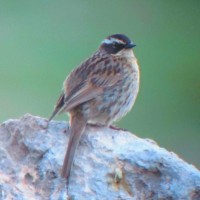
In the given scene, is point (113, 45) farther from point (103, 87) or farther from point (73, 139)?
point (73, 139)

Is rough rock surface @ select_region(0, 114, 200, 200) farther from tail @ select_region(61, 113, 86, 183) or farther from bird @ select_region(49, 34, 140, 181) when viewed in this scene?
bird @ select_region(49, 34, 140, 181)

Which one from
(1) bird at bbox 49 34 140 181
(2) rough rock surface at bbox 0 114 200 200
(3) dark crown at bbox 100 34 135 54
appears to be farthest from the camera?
(3) dark crown at bbox 100 34 135 54

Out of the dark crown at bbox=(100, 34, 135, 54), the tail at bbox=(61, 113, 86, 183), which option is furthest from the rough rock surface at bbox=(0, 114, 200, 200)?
the dark crown at bbox=(100, 34, 135, 54)

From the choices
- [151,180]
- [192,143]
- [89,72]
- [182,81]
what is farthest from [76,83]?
[182,81]

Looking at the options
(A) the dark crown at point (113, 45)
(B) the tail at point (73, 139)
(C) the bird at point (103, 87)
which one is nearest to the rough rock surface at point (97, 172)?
(B) the tail at point (73, 139)

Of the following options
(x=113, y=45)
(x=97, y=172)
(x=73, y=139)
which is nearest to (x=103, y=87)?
(x=113, y=45)

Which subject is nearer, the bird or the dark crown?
the bird

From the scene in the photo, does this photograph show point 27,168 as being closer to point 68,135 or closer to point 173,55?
point 68,135
